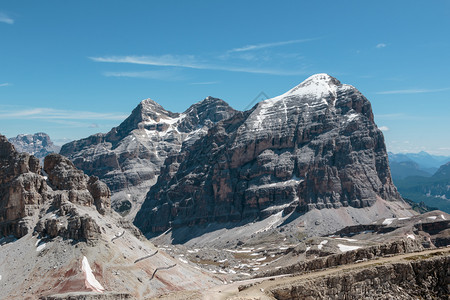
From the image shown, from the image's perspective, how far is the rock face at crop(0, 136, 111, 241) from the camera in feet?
426

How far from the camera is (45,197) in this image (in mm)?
149375

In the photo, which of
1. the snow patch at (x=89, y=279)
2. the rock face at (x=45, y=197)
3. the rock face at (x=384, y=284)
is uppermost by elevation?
the rock face at (x=45, y=197)

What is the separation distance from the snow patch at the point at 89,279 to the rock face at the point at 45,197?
Result: 1047 centimetres

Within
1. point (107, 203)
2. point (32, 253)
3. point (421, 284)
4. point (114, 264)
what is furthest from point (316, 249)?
point (421, 284)

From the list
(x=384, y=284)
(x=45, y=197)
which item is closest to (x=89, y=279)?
(x=45, y=197)

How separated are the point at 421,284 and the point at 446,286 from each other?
285cm

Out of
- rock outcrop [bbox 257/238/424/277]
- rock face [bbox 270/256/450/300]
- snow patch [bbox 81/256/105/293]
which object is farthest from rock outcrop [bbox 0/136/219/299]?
rock face [bbox 270/256/450/300]

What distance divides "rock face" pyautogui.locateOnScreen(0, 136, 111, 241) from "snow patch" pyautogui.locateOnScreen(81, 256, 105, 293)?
10.5 metres

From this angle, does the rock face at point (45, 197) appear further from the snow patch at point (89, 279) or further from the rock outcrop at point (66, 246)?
the snow patch at point (89, 279)

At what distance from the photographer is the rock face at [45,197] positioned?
5108 inches

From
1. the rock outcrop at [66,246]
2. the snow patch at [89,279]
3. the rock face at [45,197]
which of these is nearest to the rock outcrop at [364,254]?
the rock outcrop at [66,246]

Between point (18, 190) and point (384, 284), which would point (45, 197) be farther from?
point (384, 284)

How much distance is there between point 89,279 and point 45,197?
150 ft

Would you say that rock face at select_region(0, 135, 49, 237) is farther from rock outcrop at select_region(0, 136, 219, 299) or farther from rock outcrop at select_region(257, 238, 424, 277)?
rock outcrop at select_region(257, 238, 424, 277)
